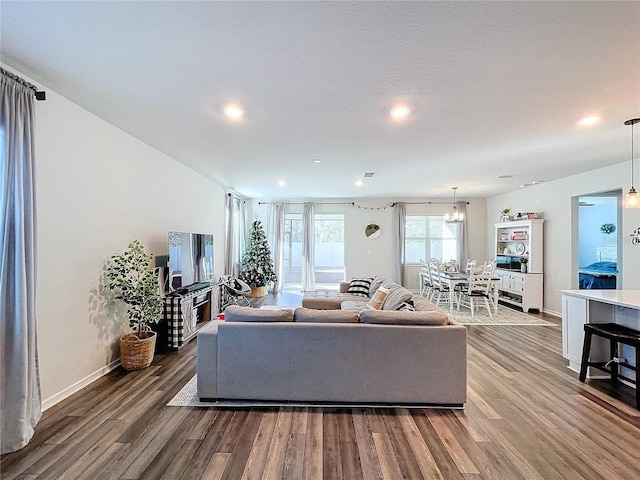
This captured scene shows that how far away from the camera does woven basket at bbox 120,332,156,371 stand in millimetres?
3443

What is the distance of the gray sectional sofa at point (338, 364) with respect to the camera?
9.02 feet

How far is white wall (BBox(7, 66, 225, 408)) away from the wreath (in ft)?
33.2

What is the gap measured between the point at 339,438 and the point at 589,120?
3.81 metres

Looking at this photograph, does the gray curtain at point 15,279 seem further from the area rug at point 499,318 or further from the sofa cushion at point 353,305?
the area rug at point 499,318

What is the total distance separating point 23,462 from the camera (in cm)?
202

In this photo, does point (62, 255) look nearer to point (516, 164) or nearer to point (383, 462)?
point (383, 462)

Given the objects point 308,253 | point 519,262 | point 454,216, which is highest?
point 454,216

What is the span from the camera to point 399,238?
8.92 m

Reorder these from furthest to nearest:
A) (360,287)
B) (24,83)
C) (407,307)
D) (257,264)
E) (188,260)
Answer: (257,264), (360,287), (188,260), (407,307), (24,83)

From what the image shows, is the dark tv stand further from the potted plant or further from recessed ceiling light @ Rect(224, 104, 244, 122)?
recessed ceiling light @ Rect(224, 104, 244, 122)

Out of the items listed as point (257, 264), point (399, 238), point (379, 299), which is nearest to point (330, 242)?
point (399, 238)

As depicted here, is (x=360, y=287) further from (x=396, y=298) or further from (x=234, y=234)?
(x=234, y=234)

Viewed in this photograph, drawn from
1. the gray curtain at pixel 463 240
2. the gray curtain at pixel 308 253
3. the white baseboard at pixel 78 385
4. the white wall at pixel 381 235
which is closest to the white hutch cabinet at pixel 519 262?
the gray curtain at pixel 463 240

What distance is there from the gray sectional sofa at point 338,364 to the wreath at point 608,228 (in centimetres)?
777
